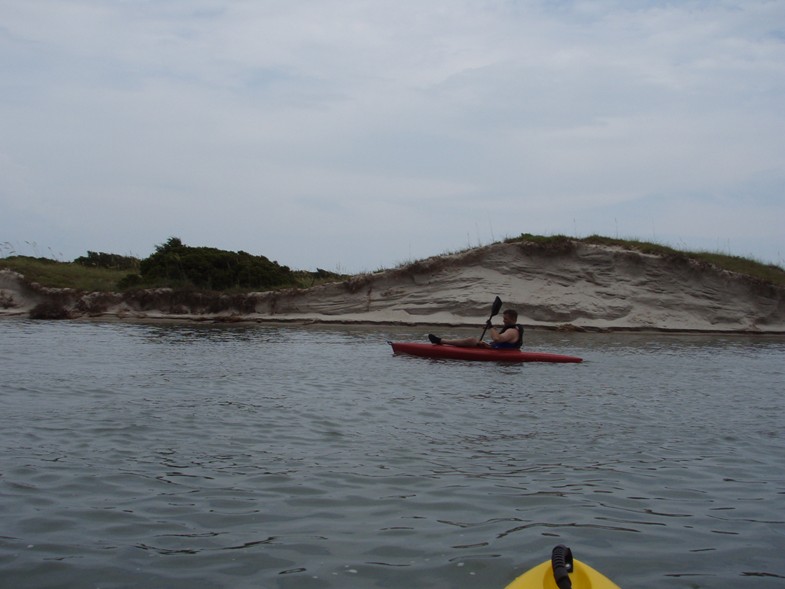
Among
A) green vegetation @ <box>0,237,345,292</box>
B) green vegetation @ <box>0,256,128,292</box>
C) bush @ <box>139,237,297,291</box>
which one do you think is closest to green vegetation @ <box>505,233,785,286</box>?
green vegetation @ <box>0,237,345,292</box>

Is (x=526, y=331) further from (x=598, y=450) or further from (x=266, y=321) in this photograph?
(x=598, y=450)

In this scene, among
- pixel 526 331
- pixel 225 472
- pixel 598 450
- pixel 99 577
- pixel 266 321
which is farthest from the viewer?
pixel 266 321

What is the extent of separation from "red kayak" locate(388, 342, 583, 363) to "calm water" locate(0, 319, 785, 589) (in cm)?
212

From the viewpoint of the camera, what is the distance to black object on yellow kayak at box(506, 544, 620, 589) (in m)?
3.13

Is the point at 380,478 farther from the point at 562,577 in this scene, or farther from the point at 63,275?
the point at 63,275

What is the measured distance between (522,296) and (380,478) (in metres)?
17.2

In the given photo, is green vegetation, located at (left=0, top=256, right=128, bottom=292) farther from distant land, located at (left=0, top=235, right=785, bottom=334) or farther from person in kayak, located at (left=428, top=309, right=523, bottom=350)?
person in kayak, located at (left=428, top=309, right=523, bottom=350)

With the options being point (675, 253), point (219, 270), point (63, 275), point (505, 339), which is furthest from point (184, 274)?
point (675, 253)

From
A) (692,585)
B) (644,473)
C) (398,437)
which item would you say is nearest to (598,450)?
(644,473)

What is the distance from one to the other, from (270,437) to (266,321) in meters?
16.3

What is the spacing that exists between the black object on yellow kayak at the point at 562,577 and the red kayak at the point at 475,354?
10622 mm

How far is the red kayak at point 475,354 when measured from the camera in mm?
13882

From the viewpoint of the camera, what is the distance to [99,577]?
3.83 meters

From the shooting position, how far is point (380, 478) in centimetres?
569
